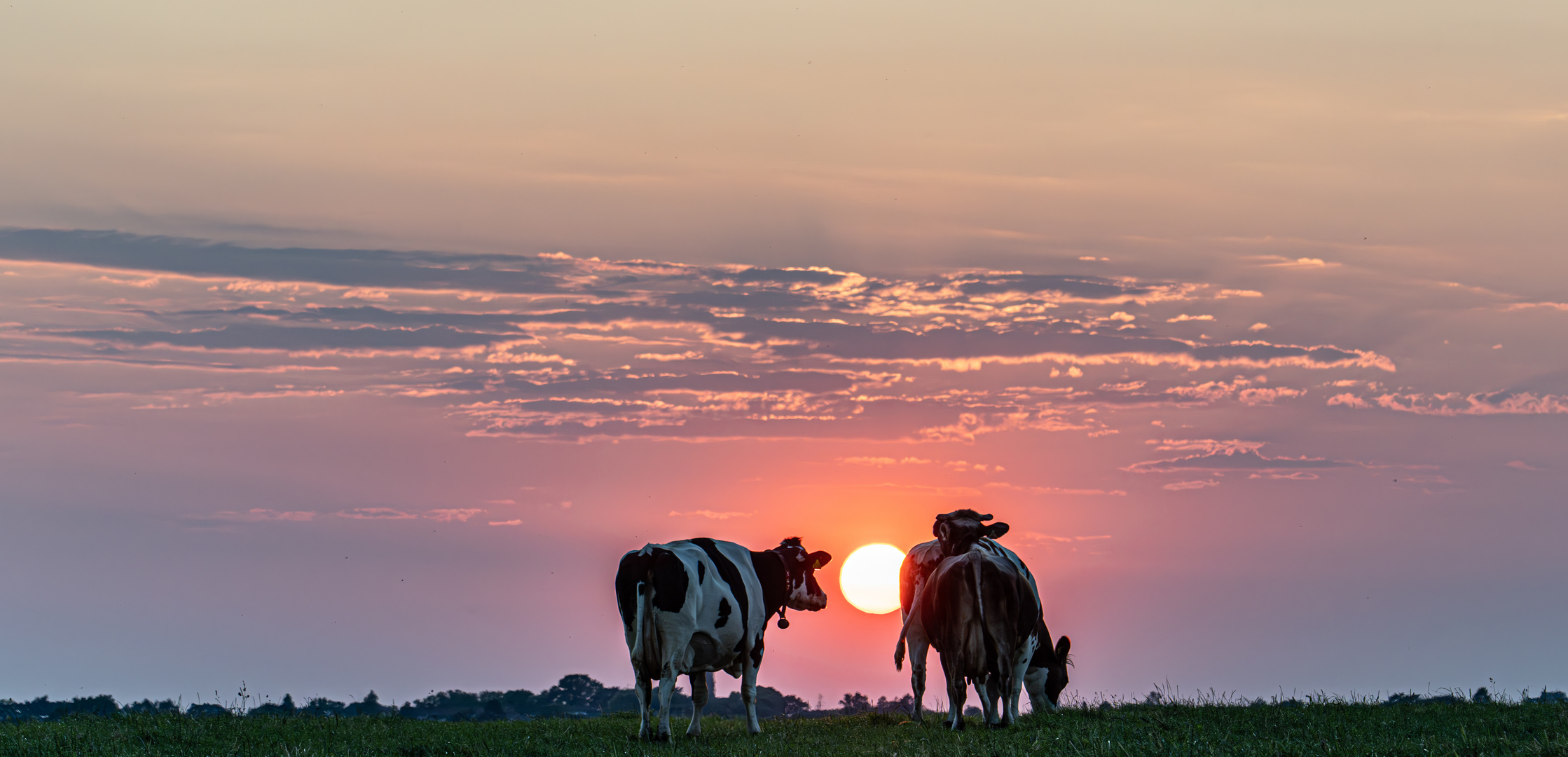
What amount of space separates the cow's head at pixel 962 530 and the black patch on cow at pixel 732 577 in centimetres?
391

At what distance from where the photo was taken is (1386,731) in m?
17.3

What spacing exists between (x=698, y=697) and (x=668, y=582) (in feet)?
9.50

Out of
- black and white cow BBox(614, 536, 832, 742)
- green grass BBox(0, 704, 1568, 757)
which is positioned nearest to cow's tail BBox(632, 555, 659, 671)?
black and white cow BBox(614, 536, 832, 742)

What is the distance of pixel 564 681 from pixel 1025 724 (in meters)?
57.2

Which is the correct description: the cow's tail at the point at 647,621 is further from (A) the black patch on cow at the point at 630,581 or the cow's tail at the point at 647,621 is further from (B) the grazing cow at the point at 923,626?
(B) the grazing cow at the point at 923,626

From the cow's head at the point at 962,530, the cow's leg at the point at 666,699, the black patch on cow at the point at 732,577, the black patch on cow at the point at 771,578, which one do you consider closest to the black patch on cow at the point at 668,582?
the cow's leg at the point at 666,699

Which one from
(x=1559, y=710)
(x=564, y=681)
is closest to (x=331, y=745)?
(x=1559, y=710)

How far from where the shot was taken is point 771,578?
25094 mm

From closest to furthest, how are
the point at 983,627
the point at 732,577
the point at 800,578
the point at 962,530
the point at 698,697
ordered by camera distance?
1. the point at 983,627
2. the point at 698,697
3. the point at 732,577
4. the point at 962,530
5. the point at 800,578

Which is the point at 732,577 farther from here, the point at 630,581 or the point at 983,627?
the point at 983,627

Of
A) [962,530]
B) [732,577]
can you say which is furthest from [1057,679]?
[732,577]

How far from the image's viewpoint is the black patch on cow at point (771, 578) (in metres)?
24.8

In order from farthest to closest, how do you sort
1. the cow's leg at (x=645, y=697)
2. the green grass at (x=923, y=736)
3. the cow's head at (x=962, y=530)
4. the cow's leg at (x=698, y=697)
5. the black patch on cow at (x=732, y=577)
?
the cow's head at (x=962, y=530), the black patch on cow at (x=732, y=577), the cow's leg at (x=698, y=697), the cow's leg at (x=645, y=697), the green grass at (x=923, y=736)

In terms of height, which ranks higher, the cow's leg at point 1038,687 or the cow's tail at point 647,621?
the cow's tail at point 647,621
